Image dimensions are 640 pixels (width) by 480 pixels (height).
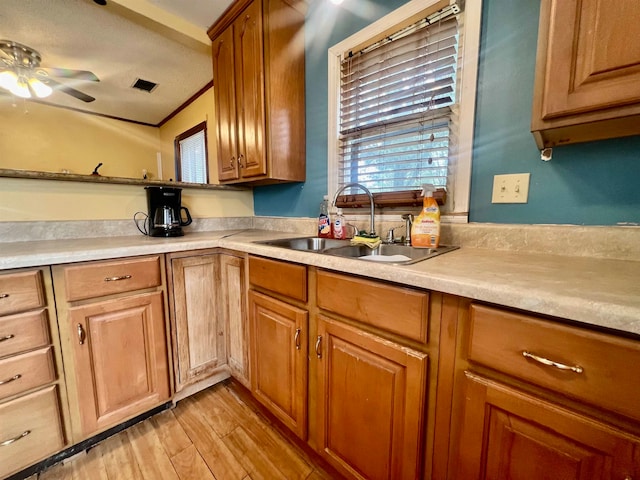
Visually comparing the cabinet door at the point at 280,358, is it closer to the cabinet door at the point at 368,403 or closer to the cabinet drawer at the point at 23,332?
the cabinet door at the point at 368,403

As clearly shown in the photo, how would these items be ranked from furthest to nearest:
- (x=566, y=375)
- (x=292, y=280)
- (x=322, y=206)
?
(x=322, y=206) < (x=292, y=280) < (x=566, y=375)

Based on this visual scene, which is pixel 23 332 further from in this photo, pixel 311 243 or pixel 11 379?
pixel 311 243

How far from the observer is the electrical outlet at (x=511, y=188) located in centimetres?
96

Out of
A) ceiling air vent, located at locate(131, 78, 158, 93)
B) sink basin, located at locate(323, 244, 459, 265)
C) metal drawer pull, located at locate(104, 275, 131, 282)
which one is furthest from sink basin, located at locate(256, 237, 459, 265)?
ceiling air vent, located at locate(131, 78, 158, 93)

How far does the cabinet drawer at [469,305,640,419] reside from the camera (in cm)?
45

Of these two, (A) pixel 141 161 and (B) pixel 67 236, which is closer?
(B) pixel 67 236

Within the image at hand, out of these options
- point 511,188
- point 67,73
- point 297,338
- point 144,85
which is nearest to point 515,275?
point 511,188

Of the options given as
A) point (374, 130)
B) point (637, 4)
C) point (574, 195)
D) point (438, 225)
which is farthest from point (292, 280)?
point (637, 4)

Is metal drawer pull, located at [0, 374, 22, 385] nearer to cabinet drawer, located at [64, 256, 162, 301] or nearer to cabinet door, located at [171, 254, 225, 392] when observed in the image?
cabinet drawer, located at [64, 256, 162, 301]

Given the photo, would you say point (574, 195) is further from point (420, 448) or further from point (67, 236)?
point (67, 236)

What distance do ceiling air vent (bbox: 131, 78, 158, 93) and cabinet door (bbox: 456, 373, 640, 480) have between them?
388cm

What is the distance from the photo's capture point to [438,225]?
1071mm

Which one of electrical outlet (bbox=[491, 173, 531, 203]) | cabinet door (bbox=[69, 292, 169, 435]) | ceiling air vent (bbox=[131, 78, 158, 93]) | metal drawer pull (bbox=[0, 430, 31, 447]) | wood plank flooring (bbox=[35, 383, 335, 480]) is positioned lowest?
wood plank flooring (bbox=[35, 383, 335, 480])

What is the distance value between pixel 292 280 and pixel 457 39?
1220mm
